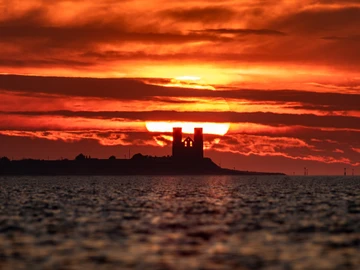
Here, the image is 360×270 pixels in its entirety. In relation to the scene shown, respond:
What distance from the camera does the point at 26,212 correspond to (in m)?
95.3

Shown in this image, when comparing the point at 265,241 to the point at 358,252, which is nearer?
the point at 358,252

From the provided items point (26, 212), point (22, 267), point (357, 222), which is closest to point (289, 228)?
point (357, 222)

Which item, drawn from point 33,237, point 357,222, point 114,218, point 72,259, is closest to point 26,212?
point 114,218

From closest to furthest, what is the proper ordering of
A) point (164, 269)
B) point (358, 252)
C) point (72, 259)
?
point (164, 269) → point (72, 259) → point (358, 252)

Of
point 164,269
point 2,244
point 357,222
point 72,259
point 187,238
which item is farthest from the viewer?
point 357,222

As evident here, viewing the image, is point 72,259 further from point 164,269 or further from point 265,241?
point 265,241

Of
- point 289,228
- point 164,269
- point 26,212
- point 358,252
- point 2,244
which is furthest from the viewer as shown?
point 26,212

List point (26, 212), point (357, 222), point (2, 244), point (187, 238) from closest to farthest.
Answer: point (2, 244)
point (187, 238)
point (357, 222)
point (26, 212)

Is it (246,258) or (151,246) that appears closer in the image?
(246,258)

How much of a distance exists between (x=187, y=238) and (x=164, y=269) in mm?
16387

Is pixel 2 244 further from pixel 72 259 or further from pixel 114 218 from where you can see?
pixel 114 218

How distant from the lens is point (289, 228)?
71.9m

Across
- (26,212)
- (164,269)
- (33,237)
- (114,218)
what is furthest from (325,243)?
(26,212)

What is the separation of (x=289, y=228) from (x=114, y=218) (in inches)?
825
